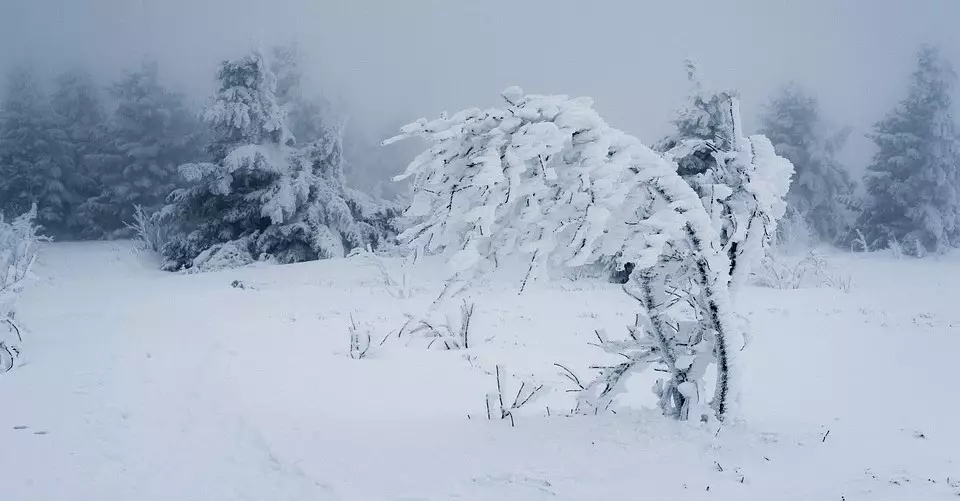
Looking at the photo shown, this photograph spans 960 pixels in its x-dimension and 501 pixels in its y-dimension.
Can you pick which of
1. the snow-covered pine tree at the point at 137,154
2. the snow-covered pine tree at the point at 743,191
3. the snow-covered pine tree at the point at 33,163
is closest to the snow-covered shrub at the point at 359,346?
the snow-covered pine tree at the point at 743,191

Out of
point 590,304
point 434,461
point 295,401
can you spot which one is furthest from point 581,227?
point 590,304

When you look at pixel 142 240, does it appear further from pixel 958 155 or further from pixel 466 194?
pixel 958 155

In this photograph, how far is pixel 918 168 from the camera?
1158 inches

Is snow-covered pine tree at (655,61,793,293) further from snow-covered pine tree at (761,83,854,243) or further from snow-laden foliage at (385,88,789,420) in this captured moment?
snow-covered pine tree at (761,83,854,243)

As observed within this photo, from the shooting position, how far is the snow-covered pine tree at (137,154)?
3169cm

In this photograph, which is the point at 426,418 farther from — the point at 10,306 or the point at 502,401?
the point at 10,306

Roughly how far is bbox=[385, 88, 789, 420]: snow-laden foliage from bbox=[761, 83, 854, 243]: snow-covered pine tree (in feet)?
108

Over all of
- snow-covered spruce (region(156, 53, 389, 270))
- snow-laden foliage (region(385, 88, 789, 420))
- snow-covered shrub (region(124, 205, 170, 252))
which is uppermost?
snow-laden foliage (region(385, 88, 789, 420))

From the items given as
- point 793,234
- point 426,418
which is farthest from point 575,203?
point 793,234

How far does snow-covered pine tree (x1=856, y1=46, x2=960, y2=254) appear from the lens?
94.0 ft

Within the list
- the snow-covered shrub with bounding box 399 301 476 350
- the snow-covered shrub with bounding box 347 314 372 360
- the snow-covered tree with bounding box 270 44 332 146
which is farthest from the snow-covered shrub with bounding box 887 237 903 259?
the snow-covered shrub with bounding box 347 314 372 360

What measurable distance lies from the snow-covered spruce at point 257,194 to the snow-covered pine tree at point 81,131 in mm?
11445

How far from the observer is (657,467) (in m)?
3.84

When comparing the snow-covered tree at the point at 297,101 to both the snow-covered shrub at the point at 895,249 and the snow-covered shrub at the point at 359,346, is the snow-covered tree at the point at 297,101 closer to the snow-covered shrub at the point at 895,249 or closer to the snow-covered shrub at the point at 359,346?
the snow-covered shrub at the point at 359,346
